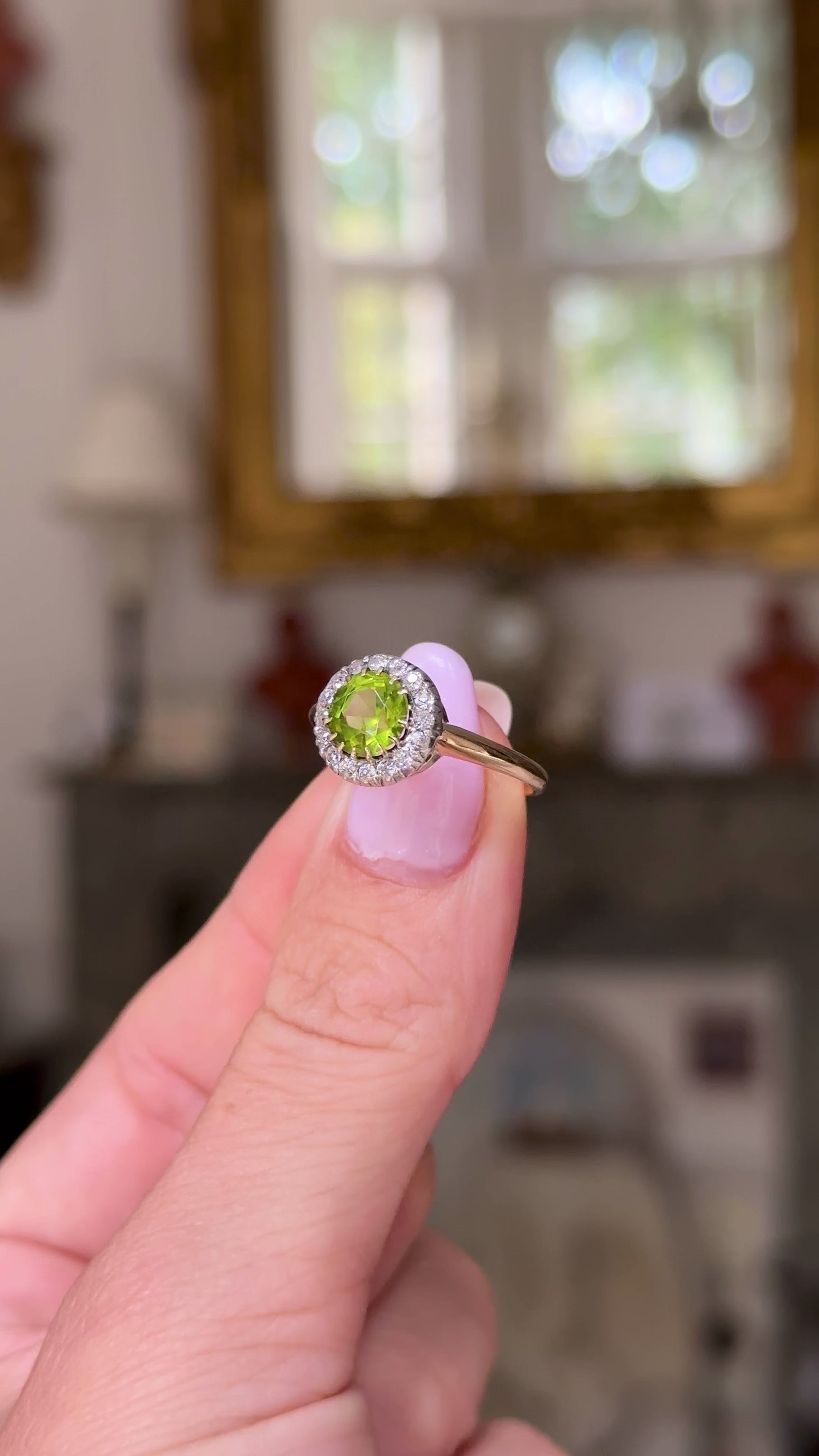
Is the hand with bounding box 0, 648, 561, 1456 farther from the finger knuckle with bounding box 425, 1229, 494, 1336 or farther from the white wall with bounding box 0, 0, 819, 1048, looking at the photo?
the white wall with bounding box 0, 0, 819, 1048

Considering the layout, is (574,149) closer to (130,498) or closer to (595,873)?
(130,498)

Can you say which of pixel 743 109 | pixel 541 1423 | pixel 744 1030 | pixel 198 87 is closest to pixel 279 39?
pixel 198 87

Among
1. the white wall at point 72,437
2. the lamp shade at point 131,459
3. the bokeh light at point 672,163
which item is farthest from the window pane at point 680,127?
the lamp shade at point 131,459

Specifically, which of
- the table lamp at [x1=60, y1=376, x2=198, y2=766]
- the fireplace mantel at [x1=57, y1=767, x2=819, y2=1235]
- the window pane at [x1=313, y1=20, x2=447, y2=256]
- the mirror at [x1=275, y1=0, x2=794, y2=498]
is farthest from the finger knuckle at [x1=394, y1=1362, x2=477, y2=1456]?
the window pane at [x1=313, y1=20, x2=447, y2=256]

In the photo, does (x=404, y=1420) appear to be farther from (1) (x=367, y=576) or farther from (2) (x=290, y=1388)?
(1) (x=367, y=576)

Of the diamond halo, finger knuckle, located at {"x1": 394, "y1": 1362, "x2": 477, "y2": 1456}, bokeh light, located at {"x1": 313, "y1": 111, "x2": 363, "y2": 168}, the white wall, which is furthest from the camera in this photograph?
the white wall
